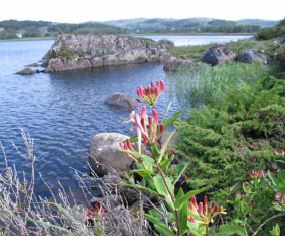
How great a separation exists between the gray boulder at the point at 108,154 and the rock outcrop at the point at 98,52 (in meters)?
→ 39.0

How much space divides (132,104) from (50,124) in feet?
21.5

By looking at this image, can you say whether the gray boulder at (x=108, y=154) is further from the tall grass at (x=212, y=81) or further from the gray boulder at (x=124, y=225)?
the gray boulder at (x=124, y=225)

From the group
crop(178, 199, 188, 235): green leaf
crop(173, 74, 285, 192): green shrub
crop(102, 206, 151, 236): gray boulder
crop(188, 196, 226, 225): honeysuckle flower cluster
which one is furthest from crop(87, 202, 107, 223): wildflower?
crop(173, 74, 285, 192): green shrub

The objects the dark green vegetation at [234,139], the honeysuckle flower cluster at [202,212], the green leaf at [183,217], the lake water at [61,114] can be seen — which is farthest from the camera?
the lake water at [61,114]

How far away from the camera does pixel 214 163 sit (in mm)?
9141

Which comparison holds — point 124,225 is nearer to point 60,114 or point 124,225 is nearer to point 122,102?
point 60,114

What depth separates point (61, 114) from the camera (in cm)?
2619

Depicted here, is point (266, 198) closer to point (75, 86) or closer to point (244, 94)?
point (244, 94)

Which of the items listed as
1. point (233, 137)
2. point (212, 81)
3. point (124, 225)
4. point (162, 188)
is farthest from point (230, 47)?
point (162, 188)

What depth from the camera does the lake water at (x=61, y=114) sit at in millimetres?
16688

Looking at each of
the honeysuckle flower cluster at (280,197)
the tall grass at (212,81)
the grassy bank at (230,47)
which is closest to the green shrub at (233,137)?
the honeysuckle flower cluster at (280,197)

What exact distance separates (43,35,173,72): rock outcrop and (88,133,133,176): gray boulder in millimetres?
39040

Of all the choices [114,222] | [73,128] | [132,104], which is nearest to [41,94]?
[132,104]

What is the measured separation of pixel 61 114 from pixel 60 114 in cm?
7
